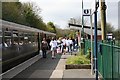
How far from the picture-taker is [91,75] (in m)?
15.4

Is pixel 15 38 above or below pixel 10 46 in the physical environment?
above

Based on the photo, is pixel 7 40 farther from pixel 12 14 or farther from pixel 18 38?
pixel 12 14

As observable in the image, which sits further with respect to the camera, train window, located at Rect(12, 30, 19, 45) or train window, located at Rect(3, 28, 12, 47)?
train window, located at Rect(12, 30, 19, 45)

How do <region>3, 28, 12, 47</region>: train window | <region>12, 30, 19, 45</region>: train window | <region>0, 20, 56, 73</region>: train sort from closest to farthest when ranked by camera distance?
1. <region>0, 20, 56, 73</region>: train
2. <region>3, 28, 12, 47</region>: train window
3. <region>12, 30, 19, 45</region>: train window

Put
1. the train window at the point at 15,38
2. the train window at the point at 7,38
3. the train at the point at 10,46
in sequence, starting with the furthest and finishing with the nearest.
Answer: the train window at the point at 15,38, the train window at the point at 7,38, the train at the point at 10,46

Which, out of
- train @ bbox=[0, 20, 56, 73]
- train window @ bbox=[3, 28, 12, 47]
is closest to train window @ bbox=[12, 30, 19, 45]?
train @ bbox=[0, 20, 56, 73]

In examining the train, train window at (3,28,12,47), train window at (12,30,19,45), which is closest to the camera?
the train

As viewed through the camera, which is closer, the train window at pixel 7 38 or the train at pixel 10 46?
the train at pixel 10 46

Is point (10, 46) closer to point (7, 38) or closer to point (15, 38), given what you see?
point (7, 38)

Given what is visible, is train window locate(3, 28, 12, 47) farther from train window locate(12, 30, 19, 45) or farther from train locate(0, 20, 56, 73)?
train window locate(12, 30, 19, 45)

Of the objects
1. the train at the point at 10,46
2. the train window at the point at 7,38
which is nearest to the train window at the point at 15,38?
the train at the point at 10,46

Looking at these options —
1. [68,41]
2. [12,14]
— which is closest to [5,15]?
[12,14]

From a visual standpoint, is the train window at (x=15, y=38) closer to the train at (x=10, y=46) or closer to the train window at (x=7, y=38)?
the train at (x=10, y=46)

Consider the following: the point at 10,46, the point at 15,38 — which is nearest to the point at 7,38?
the point at 10,46
